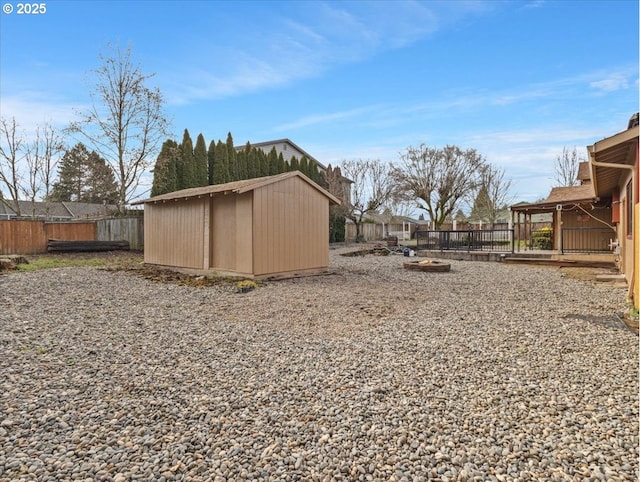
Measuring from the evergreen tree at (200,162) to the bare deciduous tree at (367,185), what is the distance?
9467 mm

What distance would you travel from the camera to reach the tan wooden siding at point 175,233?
9500 millimetres

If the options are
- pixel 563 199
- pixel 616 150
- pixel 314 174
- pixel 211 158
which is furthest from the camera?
pixel 314 174

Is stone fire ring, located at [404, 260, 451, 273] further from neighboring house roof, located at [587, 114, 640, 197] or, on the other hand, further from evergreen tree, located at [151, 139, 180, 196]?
evergreen tree, located at [151, 139, 180, 196]

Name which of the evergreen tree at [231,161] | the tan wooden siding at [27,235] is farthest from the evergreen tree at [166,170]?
the tan wooden siding at [27,235]

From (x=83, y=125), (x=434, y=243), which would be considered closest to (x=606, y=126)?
(x=434, y=243)

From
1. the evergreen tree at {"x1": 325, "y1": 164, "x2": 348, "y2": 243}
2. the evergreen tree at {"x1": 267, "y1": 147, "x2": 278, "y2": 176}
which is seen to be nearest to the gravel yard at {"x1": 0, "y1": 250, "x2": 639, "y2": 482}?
the evergreen tree at {"x1": 267, "y1": 147, "x2": 278, "y2": 176}

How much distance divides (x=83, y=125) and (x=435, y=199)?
20.7 m

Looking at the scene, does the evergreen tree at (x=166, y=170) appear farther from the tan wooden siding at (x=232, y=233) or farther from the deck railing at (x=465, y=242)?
the deck railing at (x=465, y=242)

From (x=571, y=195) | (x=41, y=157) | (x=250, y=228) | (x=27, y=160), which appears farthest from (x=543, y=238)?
(x=27, y=160)

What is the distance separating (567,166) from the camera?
83.3 feet

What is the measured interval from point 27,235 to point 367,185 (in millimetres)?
18718

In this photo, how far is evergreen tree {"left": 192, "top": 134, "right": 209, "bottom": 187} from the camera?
1864 cm

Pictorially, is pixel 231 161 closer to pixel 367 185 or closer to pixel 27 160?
pixel 27 160

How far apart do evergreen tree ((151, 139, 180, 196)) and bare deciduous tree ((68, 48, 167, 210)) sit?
0.53 meters
